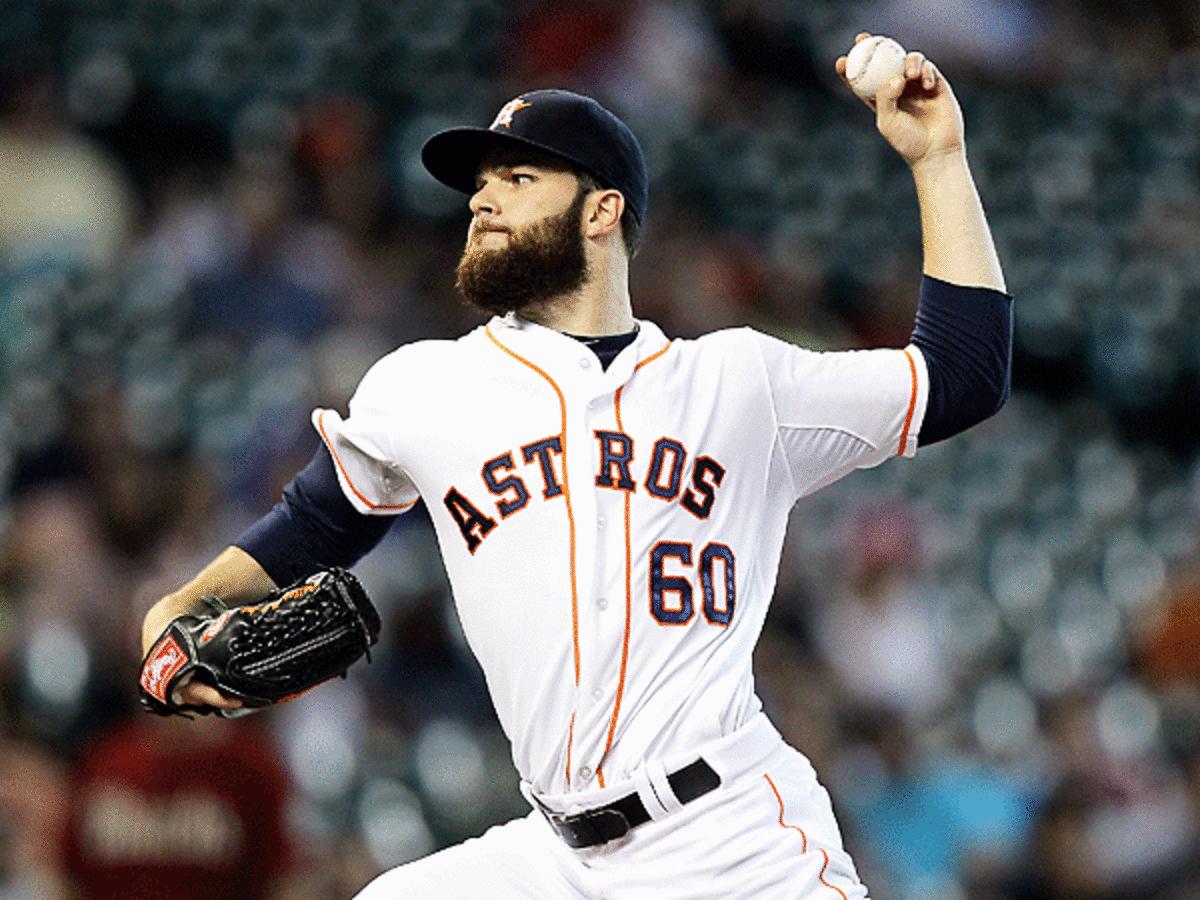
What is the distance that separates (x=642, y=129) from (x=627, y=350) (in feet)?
19.7

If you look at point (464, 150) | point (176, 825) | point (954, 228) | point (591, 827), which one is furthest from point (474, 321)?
point (591, 827)

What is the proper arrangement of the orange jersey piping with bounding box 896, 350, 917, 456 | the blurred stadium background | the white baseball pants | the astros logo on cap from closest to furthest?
1. the white baseball pants
2. the orange jersey piping with bounding box 896, 350, 917, 456
3. the astros logo on cap
4. the blurred stadium background

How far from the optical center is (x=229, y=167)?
809 cm

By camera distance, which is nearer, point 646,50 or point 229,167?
point 229,167

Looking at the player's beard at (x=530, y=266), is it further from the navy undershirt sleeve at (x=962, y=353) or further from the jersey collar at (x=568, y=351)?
the navy undershirt sleeve at (x=962, y=353)

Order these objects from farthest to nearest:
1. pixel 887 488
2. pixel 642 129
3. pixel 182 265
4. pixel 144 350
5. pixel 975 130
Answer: pixel 975 130
pixel 642 129
pixel 887 488
pixel 182 265
pixel 144 350

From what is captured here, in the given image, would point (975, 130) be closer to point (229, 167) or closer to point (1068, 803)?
point (229, 167)

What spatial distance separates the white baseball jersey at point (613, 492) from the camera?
2.96 meters

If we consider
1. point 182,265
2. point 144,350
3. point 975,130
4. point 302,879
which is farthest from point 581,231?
point 975,130

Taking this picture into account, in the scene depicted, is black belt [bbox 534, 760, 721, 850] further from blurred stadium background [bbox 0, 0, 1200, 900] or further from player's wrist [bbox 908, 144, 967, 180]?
blurred stadium background [bbox 0, 0, 1200, 900]

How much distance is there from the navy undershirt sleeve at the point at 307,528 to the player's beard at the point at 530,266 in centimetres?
38

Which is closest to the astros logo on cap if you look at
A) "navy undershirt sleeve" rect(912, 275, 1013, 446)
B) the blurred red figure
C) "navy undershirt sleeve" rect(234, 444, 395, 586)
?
"navy undershirt sleeve" rect(234, 444, 395, 586)

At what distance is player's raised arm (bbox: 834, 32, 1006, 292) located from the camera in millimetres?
3205

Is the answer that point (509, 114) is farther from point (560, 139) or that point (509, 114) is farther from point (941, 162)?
point (941, 162)
